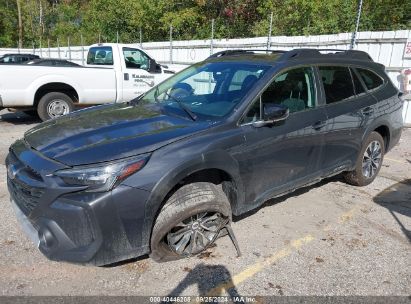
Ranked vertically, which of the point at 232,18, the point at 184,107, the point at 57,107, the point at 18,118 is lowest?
the point at 18,118

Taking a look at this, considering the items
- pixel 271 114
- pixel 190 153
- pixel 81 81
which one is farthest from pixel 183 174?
pixel 81 81

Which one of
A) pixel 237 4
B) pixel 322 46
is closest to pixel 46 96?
pixel 322 46

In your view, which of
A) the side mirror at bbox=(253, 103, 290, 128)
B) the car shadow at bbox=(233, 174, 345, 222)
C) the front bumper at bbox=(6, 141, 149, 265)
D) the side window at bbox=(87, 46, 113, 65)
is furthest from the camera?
the side window at bbox=(87, 46, 113, 65)

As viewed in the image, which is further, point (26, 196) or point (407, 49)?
point (407, 49)

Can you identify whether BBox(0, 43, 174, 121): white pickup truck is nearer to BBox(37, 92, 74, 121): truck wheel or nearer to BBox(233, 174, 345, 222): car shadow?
BBox(37, 92, 74, 121): truck wheel

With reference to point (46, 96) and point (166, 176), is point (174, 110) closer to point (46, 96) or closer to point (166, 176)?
point (166, 176)

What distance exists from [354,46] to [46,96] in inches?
288

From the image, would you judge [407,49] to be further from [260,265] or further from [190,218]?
[190,218]

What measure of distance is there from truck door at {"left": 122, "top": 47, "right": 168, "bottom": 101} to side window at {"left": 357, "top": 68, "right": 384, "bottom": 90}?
5.66 m

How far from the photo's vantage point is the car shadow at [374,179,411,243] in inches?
174

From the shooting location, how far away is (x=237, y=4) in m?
19.5

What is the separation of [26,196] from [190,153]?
1.30m

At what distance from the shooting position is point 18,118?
9727 mm

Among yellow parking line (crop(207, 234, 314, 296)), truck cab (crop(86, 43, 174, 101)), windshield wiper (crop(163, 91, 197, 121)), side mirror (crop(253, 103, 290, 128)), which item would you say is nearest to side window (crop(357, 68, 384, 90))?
side mirror (crop(253, 103, 290, 128))
